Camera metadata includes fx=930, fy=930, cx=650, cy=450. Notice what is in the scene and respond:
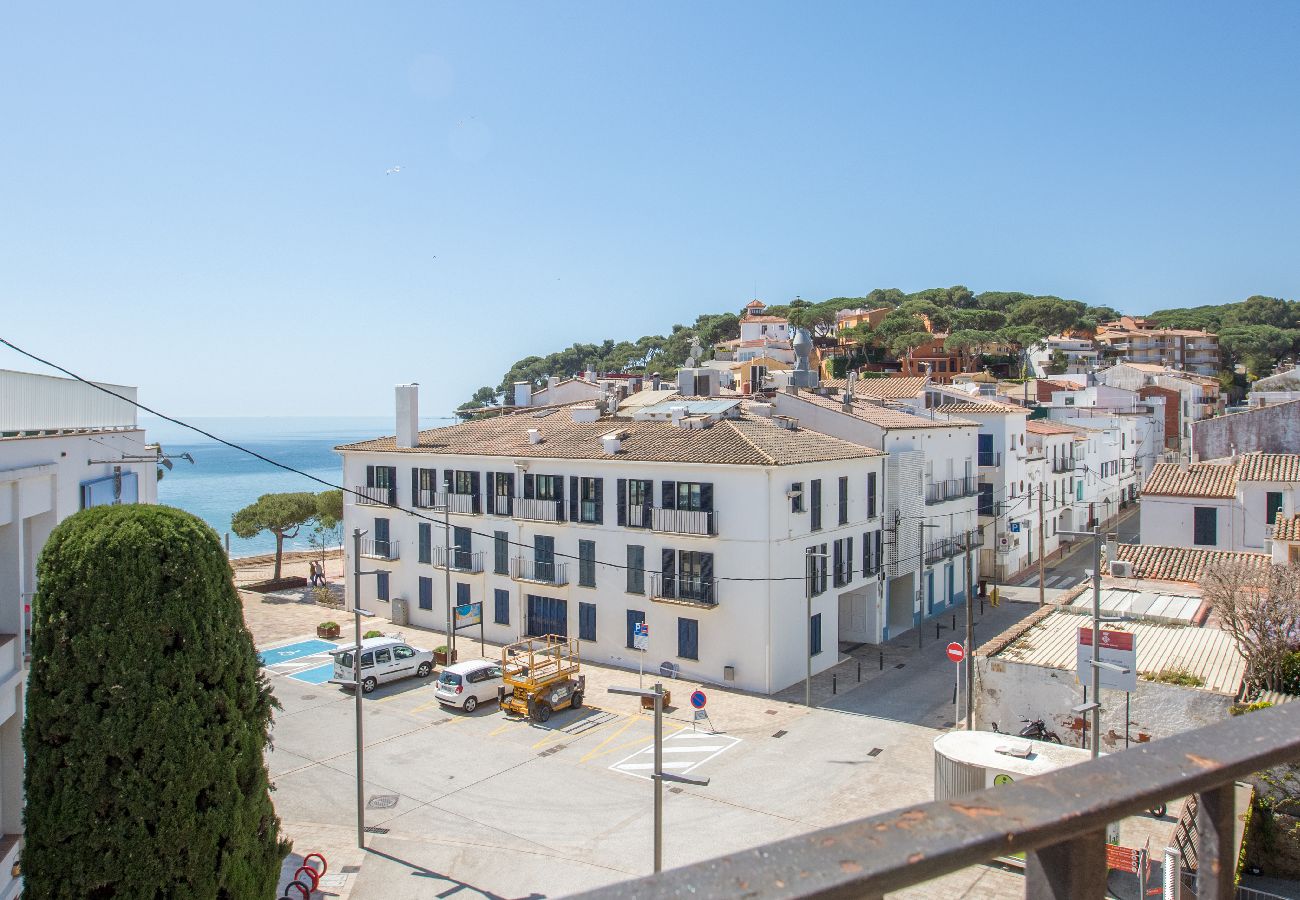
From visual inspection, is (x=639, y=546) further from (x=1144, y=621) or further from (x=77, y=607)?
(x=77, y=607)

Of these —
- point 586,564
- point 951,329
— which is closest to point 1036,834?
point 586,564

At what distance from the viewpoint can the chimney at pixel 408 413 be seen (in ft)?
132

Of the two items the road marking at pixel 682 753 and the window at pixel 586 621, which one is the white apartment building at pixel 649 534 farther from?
the road marking at pixel 682 753

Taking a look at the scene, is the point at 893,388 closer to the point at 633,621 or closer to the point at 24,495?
the point at 633,621

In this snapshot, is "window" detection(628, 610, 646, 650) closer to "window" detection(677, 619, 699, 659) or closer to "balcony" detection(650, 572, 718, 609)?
"balcony" detection(650, 572, 718, 609)

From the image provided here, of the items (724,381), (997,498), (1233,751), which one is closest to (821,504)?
(997,498)

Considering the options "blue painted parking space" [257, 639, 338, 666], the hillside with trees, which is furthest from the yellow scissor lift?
the hillside with trees

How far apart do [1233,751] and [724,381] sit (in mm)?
78621

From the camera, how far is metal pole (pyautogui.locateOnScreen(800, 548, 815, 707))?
28.3 meters

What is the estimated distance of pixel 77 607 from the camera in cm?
1052

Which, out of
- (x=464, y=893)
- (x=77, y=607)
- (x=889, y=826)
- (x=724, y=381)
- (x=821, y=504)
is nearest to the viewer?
(x=889, y=826)

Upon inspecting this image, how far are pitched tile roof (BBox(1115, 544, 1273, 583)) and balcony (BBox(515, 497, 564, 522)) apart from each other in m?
19.6

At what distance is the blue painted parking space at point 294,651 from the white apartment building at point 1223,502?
3254 cm

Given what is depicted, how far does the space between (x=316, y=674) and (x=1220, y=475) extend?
35178 millimetres
